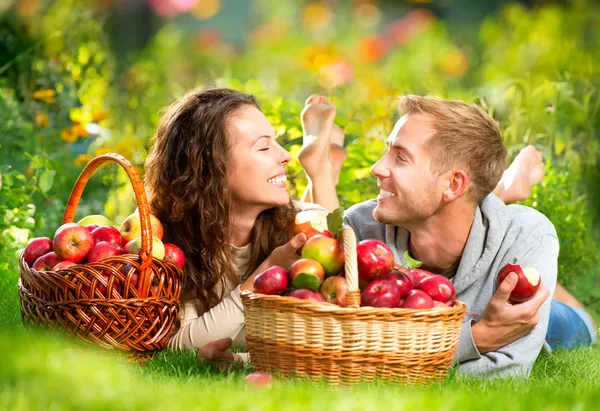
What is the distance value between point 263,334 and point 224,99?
1.47 meters

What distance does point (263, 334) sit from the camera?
10.4 ft

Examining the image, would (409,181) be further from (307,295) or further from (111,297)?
(111,297)

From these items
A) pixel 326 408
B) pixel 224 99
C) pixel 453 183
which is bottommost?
pixel 326 408

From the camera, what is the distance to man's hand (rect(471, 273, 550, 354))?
341cm

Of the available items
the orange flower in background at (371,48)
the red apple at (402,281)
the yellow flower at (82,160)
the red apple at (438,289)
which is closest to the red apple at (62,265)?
the red apple at (402,281)

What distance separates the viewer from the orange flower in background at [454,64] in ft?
21.3

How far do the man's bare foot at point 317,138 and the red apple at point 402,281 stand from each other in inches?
73.7

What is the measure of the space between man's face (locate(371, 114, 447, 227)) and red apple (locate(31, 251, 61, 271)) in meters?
1.33

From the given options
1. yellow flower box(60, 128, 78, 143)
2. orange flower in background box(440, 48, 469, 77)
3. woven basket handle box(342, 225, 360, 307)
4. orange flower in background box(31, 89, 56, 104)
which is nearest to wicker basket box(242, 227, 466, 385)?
woven basket handle box(342, 225, 360, 307)

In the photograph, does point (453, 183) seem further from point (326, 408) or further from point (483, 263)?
point (326, 408)

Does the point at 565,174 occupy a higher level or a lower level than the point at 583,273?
higher

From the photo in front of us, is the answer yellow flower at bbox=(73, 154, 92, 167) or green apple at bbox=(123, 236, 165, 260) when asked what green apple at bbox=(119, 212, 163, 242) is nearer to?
green apple at bbox=(123, 236, 165, 260)

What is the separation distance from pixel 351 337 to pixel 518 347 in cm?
91

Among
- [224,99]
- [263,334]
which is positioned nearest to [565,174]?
[224,99]
